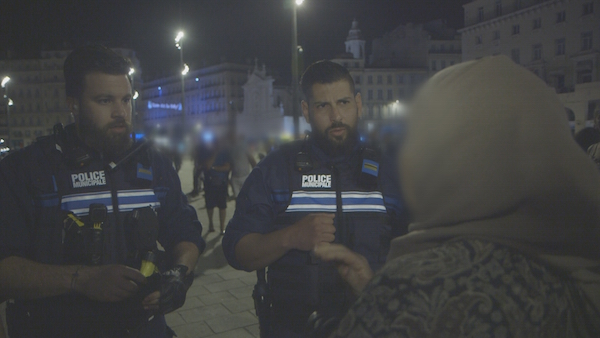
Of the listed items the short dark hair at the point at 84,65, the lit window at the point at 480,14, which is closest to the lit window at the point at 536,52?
the lit window at the point at 480,14

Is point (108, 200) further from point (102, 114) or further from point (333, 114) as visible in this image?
point (333, 114)

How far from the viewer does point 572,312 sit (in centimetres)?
93

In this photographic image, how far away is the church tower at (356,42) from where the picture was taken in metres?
66.1

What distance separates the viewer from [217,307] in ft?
14.8

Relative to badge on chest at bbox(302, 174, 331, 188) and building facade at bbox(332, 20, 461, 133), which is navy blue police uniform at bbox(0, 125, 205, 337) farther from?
building facade at bbox(332, 20, 461, 133)

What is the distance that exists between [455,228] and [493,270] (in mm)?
113

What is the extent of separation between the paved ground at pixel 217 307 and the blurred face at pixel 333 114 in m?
2.31

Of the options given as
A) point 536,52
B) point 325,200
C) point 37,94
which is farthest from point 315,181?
point 37,94

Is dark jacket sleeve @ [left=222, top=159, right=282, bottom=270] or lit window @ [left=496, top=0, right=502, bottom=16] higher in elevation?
lit window @ [left=496, top=0, right=502, bottom=16]

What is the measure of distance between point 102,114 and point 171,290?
3.26ft

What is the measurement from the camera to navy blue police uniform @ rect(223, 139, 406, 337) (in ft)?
6.96

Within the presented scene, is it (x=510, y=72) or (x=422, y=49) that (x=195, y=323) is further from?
(x=422, y=49)

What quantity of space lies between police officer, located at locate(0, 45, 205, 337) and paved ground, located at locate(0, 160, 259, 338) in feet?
6.17

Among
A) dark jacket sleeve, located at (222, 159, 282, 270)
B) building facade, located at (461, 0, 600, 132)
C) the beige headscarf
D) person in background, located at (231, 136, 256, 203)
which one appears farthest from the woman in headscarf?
building facade, located at (461, 0, 600, 132)
